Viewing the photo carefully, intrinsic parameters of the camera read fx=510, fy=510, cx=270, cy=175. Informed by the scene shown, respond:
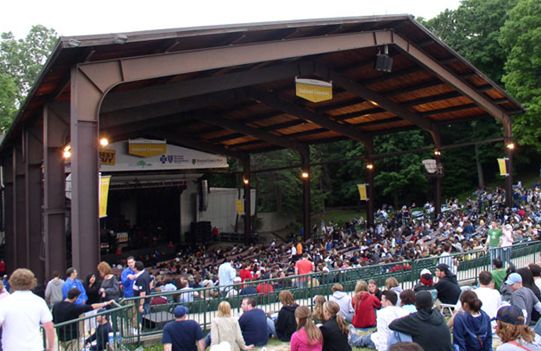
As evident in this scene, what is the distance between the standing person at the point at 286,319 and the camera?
7.71 m

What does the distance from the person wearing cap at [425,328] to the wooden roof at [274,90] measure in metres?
8.54

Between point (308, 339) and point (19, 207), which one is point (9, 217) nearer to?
point (19, 207)

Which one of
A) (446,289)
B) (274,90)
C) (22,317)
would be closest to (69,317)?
(22,317)

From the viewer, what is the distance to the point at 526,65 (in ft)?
116

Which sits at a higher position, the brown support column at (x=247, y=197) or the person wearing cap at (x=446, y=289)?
the brown support column at (x=247, y=197)

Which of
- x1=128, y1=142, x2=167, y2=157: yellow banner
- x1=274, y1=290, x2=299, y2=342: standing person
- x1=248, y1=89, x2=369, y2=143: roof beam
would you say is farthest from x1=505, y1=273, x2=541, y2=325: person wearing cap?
x1=128, y1=142, x2=167, y2=157: yellow banner

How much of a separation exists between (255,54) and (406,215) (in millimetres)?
20625

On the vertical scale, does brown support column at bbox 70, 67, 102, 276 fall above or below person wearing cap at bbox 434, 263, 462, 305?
above

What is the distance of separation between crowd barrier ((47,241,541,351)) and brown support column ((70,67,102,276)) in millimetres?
2707

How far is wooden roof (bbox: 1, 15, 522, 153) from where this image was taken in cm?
1213

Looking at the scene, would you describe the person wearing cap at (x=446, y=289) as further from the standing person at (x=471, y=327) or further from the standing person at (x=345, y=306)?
the standing person at (x=471, y=327)

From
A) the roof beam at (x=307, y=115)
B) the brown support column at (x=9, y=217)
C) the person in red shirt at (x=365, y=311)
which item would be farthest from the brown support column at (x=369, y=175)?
the person in red shirt at (x=365, y=311)

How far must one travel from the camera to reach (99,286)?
28.7 ft

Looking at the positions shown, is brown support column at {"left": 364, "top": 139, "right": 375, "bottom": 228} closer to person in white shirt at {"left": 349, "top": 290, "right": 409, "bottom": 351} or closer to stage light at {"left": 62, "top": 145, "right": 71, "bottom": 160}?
stage light at {"left": 62, "top": 145, "right": 71, "bottom": 160}
